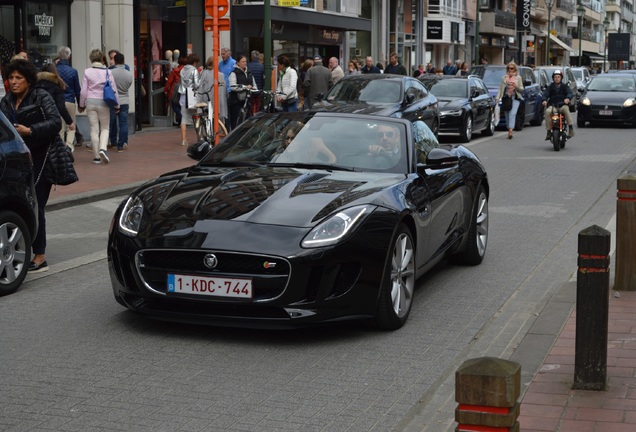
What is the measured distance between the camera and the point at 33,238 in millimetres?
9016

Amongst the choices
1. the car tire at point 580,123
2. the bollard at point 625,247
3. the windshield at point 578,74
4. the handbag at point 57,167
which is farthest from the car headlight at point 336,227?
the windshield at point 578,74

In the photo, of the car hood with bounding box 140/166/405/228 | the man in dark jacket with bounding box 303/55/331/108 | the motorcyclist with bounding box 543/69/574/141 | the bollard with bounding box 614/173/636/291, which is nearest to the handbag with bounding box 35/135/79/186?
the car hood with bounding box 140/166/405/228

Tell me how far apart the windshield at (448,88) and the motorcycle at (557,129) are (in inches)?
125

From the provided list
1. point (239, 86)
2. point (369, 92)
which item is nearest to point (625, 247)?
point (369, 92)

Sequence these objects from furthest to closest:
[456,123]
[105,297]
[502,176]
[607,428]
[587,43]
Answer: [587,43] < [456,123] < [502,176] < [105,297] < [607,428]

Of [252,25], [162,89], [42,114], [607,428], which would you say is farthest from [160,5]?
[607,428]

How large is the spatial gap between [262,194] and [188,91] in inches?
597

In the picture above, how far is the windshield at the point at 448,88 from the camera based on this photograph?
2623cm

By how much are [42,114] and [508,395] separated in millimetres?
6795

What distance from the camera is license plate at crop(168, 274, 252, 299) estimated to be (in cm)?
669

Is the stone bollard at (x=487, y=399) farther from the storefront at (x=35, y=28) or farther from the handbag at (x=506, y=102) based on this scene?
the handbag at (x=506, y=102)

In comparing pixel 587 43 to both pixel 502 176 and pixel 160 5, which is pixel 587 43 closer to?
pixel 160 5

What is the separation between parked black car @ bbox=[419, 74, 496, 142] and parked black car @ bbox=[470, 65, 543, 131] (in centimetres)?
227

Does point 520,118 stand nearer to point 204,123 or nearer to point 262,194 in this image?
point 204,123
